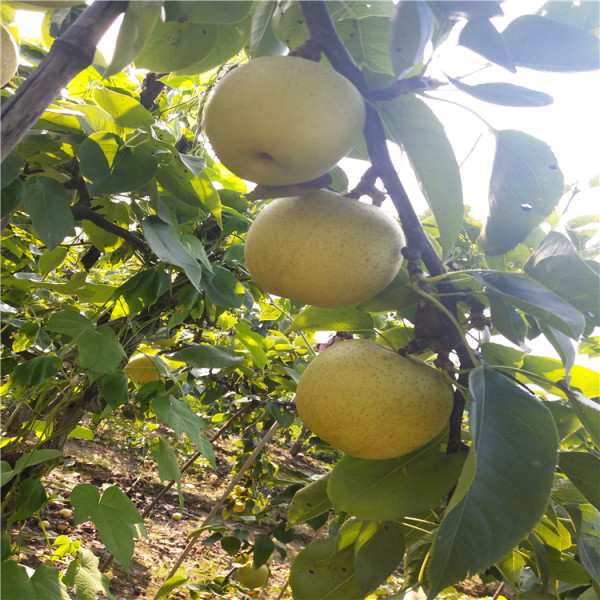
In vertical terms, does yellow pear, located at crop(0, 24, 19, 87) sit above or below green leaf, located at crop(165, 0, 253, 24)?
below

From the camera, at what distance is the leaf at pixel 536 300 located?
656 mm

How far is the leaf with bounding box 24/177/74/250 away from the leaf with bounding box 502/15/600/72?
841 millimetres

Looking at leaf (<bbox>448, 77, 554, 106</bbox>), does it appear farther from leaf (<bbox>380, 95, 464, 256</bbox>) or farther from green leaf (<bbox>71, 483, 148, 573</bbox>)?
green leaf (<bbox>71, 483, 148, 573</bbox>)

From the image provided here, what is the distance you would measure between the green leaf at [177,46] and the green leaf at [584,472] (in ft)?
3.11

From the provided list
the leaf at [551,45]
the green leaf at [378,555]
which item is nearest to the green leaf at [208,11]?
the leaf at [551,45]

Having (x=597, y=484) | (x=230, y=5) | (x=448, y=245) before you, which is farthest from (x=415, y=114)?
(x=597, y=484)

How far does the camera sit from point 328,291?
0.80m

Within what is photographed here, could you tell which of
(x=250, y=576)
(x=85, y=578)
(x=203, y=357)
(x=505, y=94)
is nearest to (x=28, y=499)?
(x=85, y=578)

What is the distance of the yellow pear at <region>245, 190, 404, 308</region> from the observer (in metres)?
0.78

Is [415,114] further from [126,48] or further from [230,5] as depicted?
[126,48]

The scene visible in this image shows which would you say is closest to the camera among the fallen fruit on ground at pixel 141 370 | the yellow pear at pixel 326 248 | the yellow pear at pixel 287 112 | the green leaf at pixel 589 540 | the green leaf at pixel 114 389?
the yellow pear at pixel 287 112

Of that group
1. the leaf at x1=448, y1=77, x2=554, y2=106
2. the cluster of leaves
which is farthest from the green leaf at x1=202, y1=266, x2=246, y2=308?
the leaf at x1=448, y1=77, x2=554, y2=106

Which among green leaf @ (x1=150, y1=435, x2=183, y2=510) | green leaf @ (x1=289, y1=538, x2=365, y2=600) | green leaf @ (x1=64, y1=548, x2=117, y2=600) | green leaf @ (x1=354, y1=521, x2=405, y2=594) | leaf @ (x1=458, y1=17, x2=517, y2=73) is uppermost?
leaf @ (x1=458, y1=17, x2=517, y2=73)

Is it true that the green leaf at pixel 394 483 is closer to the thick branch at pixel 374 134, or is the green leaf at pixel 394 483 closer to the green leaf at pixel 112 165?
the thick branch at pixel 374 134
